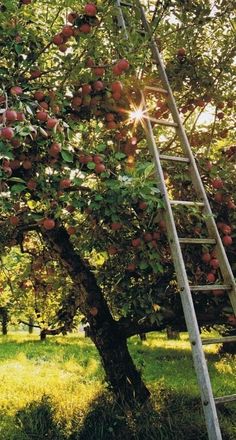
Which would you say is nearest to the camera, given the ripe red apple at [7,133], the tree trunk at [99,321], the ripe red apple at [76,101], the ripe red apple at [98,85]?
the ripe red apple at [7,133]

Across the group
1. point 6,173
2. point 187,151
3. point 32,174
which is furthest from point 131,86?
point 6,173

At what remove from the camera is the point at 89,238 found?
20.3 feet

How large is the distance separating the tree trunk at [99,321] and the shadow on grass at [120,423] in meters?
0.32

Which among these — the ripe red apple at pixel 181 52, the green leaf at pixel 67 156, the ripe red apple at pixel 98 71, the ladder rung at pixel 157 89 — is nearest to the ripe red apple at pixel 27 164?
the green leaf at pixel 67 156

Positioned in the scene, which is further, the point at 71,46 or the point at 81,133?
the point at 81,133

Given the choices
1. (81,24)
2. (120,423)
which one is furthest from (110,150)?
(120,423)

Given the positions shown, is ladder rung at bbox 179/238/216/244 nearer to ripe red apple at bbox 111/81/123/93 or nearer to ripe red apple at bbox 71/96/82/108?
ripe red apple at bbox 111/81/123/93

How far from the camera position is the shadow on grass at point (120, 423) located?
5.70 m

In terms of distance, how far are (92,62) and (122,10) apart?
71 centimetres

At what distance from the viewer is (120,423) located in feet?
19.8

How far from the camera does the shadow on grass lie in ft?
18.7

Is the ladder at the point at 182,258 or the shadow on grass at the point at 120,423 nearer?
the ladder at the point at 182,258

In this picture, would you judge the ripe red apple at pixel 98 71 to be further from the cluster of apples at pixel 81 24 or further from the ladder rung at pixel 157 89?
the ladder rung at pixel 157 89

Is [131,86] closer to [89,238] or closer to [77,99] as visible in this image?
[77,99]
